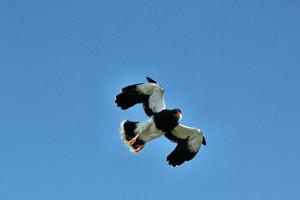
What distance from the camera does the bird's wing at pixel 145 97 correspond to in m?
29.7

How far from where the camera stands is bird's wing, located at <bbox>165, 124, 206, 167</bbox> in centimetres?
2977

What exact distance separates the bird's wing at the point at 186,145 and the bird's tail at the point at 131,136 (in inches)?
46.8

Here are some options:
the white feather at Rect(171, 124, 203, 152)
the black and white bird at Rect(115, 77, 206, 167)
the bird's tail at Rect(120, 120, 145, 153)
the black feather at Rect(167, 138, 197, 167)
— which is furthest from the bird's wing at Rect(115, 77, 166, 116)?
the black feather at Rect(167, 138, 197, 167)

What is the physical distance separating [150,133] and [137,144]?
0.63m

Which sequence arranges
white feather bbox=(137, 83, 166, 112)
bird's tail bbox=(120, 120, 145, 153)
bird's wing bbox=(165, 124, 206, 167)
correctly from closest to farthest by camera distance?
bird's wing bbox=(165, 124, 206, 167), bird's tail bbox=(120, 120, 145, 153), white feather bbox=(137, 83, 166, 112)

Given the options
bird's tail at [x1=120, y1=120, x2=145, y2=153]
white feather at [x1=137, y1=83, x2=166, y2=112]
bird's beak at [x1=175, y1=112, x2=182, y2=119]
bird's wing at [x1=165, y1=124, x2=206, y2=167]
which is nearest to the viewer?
bird's beak at [x1=175, y1=112, x2=182, y2=119]

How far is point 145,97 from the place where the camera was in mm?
30406

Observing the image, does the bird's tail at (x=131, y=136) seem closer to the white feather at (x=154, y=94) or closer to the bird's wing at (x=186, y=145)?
the white feather at (x=154, y=94)

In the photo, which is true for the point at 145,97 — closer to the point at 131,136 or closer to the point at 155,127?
the point at 155,127

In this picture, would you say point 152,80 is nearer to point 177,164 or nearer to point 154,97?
point 154,97

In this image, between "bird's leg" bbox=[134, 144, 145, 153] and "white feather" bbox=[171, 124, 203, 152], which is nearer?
"bird's leg" bbox=[134, 144, 145, 153]

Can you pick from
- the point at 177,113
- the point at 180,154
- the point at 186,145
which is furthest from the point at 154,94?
the point at 180,154

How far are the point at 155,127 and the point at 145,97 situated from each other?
1.31 m

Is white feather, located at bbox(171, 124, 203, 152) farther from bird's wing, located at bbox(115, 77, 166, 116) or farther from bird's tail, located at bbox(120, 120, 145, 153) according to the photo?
bird's tail, located at bbox(120, 120, 145, 153)
